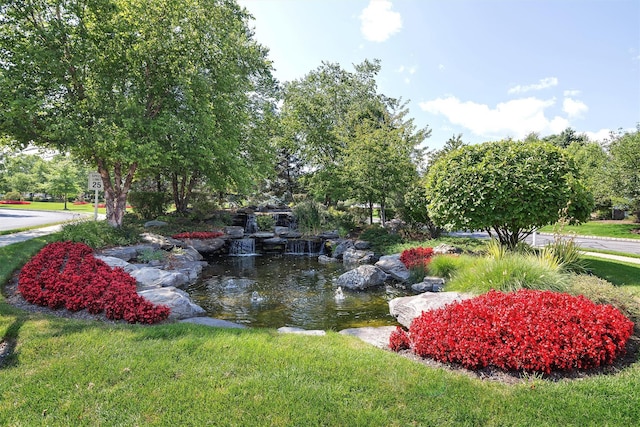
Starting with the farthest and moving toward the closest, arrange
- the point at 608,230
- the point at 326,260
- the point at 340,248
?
the point at 608,230, the point at 340,248, the point at 326,260

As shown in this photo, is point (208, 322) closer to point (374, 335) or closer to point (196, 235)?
point (374, 335)

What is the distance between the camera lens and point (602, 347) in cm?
373

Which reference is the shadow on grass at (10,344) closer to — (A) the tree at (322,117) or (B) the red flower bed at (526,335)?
(B) the red flower bed at (526,335)

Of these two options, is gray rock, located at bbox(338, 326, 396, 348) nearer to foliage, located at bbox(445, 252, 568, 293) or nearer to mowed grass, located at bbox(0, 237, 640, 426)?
mowed grass, located at bbox(0, 237, 640, 426)

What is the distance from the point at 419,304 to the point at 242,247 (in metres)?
10.7

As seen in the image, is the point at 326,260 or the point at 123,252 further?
the point at 326,260

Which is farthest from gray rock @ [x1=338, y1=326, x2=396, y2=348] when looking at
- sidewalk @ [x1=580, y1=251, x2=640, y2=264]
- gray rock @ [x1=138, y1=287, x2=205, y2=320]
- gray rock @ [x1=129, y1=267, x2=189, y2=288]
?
sidewalk @ [x1=580, y1=251, x2=640, y2=264]

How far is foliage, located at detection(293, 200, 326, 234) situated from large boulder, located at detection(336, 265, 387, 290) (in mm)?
7862

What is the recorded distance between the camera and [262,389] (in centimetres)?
313

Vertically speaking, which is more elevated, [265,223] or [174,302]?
[265,223]

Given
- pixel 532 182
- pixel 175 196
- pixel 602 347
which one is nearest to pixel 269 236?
pixel 175 196

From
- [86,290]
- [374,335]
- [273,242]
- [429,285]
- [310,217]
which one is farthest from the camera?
[310,217]

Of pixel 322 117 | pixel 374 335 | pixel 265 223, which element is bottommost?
pixel 374 335

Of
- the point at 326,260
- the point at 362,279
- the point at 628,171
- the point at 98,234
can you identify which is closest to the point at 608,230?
the point at 628,171
